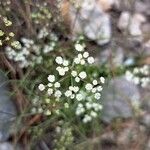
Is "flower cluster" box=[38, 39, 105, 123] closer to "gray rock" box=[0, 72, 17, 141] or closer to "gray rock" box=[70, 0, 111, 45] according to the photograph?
"gray rock" box=[0, 72, 17, 141]

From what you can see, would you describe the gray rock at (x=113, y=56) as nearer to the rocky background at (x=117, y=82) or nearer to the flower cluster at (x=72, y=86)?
the rocky background at (x=117, y=82)

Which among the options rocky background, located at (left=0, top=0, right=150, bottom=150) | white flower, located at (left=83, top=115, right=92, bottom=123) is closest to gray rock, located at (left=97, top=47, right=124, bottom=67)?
rocky background, located at (left=0, top=0, right=150, bottom=150)

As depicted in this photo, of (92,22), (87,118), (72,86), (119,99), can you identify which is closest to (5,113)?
(87,118)

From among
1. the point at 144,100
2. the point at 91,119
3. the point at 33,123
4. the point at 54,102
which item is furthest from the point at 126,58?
the point at 54,102

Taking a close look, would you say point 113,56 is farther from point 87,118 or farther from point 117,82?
point 87,118

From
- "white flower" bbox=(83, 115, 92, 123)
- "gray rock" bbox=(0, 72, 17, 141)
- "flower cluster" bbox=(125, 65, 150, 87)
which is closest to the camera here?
"gray rock" bbox=(0, 72, 17, 141)

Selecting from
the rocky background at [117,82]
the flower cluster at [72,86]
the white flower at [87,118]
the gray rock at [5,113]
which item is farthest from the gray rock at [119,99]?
the gray rock at [5,113]

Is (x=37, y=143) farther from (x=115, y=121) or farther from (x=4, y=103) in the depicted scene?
(x=115, y=121)
